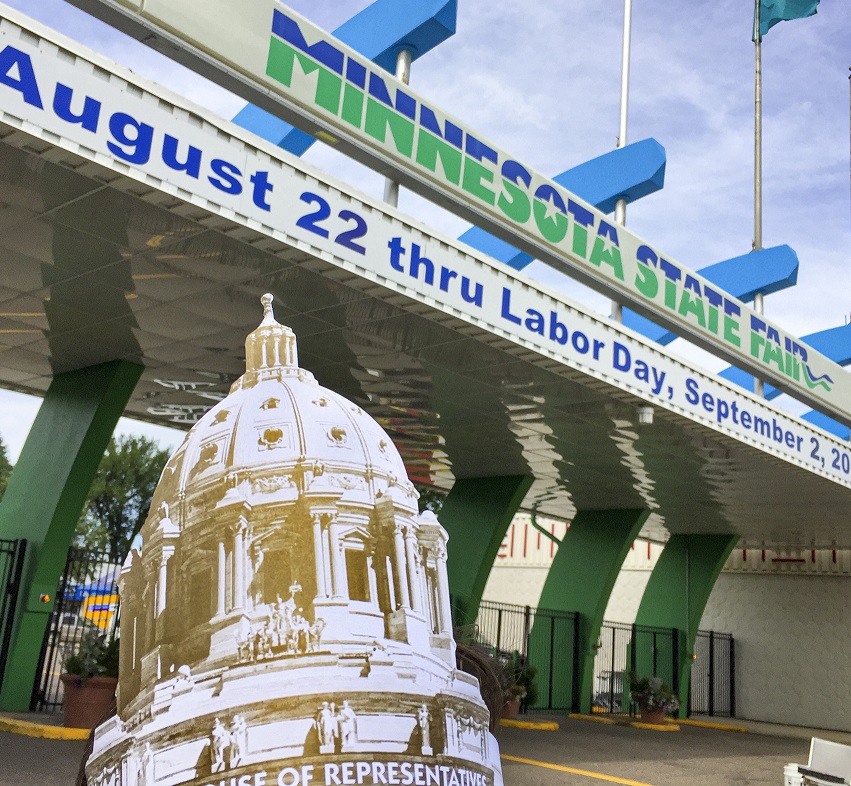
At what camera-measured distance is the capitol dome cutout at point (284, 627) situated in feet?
10.5

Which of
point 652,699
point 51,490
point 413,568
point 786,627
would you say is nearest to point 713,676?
point 786,627

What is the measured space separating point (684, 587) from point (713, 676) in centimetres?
591

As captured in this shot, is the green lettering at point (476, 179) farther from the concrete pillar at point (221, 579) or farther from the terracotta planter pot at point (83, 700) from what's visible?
the terracotta planter pot at point (83, 700)

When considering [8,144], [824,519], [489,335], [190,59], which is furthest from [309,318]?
[824,519]

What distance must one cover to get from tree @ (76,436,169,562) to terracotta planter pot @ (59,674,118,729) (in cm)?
3148

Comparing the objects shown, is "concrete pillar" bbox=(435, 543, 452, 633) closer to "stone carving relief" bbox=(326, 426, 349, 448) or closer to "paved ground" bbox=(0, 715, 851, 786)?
"stone carving relief" bbox=(326, 426, 349, 448)

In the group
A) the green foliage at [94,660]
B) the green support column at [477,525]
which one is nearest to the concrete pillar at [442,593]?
the green foliage at [94,660]

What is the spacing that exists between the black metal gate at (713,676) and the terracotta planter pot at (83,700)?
20.8 metres

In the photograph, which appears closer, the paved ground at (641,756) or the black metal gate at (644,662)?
the paved ground at (641,756)

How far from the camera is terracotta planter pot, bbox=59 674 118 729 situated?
9.70 metres

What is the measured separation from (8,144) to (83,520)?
3801cm

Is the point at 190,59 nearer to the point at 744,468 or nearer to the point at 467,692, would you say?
the point at 467,692

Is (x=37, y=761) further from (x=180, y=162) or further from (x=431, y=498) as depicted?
(x=431, y=498)

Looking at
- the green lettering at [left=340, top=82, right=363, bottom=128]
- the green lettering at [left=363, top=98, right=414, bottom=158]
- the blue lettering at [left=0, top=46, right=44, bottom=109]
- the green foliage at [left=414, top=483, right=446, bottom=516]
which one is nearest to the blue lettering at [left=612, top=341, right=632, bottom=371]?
the green lettering at [left=363, top=98, right=414, bottom=158]
